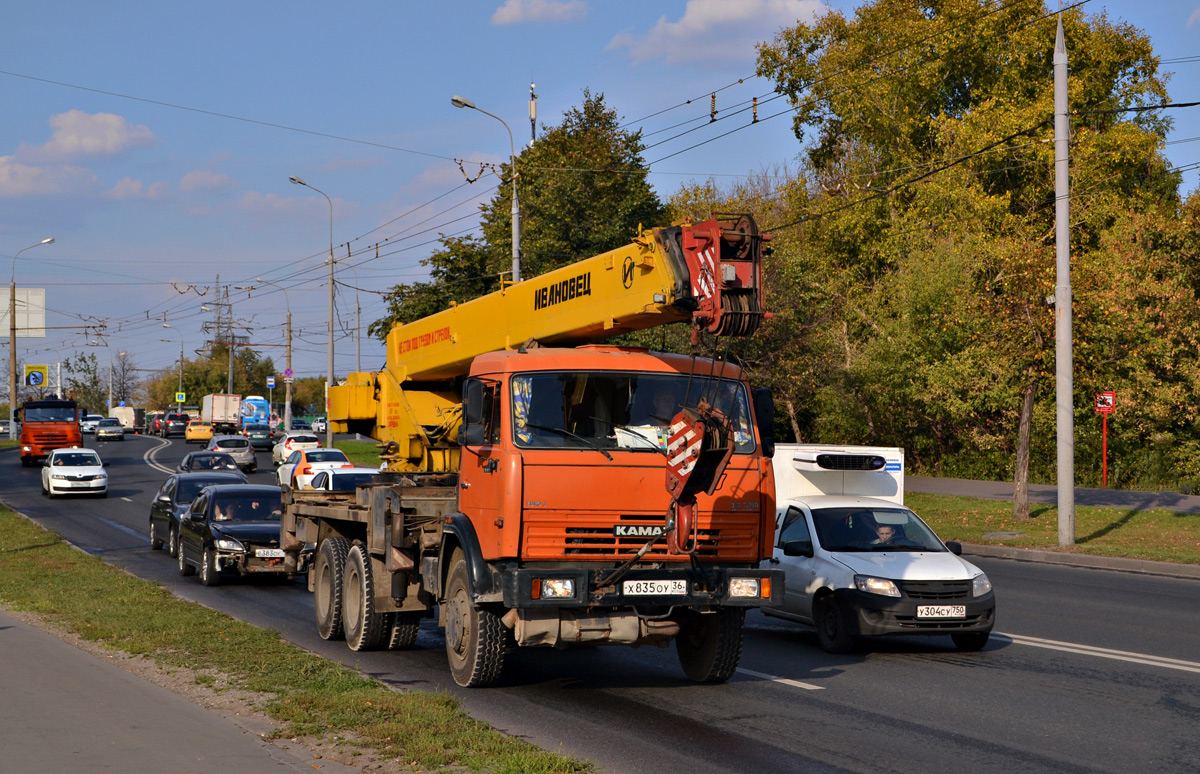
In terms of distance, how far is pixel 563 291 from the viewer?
10039 mm

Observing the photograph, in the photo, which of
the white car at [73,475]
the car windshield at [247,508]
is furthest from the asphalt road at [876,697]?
the white car at [73,475]

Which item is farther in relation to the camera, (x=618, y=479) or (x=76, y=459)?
(x=76, y=459)

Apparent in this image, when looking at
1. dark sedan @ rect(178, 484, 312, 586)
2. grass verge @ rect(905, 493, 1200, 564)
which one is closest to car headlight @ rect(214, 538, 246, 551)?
dark sedan @ rect(178, 484, 312, 586)

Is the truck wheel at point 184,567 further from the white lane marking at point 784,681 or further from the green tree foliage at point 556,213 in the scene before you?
the green tree foliage at point 556,213

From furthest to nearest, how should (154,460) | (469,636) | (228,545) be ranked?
(154,460) → (228,545) → (469,636)

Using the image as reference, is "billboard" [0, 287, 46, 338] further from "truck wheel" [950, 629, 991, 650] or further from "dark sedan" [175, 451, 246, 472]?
"truck wheel" [950, 629, 991, 650]

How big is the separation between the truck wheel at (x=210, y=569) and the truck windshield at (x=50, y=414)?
35688 mm

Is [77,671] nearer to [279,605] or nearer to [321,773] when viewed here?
[321,773]

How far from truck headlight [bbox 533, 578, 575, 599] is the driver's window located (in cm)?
→ 456

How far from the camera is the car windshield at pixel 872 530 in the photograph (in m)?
11.9

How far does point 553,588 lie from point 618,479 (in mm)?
927

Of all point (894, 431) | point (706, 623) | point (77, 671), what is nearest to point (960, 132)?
point (894, 431)

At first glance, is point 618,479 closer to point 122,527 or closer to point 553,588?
point 553,588

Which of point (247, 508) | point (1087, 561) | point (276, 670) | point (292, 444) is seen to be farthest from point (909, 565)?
point (292, 444)
